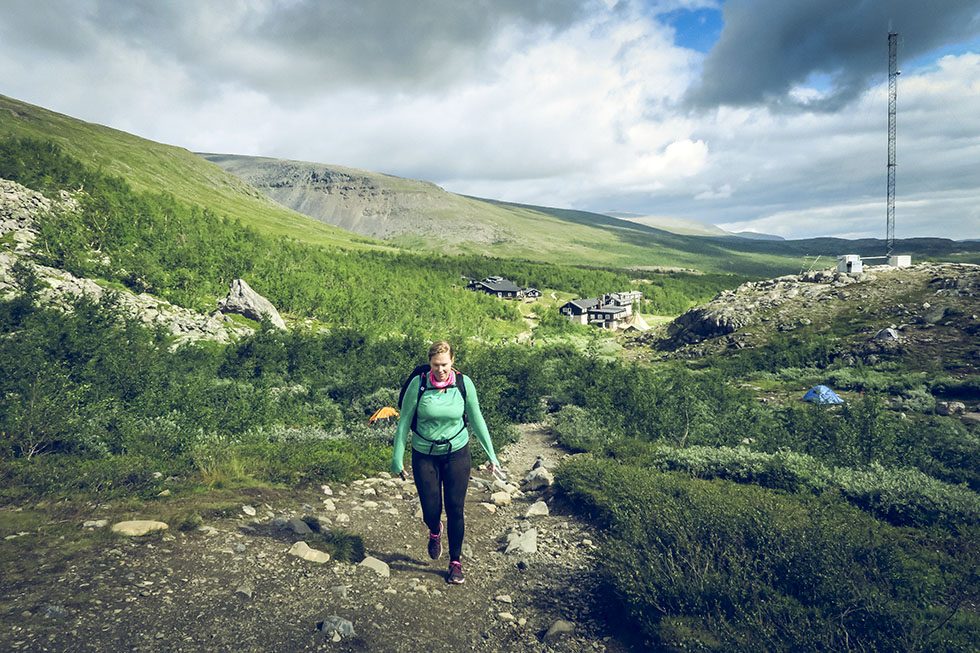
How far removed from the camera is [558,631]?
17.1ft

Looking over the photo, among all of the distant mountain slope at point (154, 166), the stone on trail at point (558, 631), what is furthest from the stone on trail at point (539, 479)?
the distant mountain slope at point (154, 166)

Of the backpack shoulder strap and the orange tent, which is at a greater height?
the backpack shoulder strap

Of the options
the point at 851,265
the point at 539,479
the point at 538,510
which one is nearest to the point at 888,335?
the point at 851,265

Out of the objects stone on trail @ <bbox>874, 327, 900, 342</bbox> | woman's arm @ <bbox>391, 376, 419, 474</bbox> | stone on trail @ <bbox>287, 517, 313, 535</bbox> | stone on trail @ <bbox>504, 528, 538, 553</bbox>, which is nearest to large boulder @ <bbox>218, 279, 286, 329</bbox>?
stone on trail @ <bbox>287, 517, 313, 535</bbox>

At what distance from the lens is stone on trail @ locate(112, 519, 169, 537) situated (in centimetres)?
601

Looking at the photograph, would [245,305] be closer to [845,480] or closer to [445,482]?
[445,482]

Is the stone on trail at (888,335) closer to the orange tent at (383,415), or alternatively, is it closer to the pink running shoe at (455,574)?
the orange tent at (383,415)

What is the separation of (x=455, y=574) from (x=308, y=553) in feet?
6.25

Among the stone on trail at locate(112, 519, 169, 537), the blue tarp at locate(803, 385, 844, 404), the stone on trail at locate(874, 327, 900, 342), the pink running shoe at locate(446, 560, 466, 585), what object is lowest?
the blue tarp at locate(803, 385, 844, 404)

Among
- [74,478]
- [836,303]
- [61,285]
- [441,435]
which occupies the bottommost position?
[74,478]

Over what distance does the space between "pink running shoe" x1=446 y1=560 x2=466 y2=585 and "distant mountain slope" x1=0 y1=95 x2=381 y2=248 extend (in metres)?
91.7

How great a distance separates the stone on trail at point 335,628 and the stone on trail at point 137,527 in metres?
2.96

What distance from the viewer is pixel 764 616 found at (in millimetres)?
5012

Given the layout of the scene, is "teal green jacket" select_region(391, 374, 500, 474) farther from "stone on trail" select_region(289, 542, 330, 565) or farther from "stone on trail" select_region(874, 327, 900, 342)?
"stone on trail" select_region(874, 327, 900, 342)
